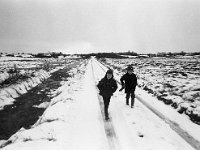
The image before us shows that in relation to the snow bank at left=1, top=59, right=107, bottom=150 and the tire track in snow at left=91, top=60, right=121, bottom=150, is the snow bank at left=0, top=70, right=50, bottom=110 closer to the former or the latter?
the snow bank at left=1, top=59, right=107, bottom=150

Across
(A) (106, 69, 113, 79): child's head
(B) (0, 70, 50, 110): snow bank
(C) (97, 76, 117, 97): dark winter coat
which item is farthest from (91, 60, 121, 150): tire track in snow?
(B) (0, 70, 50, 110): snow bank

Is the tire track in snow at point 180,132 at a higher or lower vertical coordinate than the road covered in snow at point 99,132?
lower

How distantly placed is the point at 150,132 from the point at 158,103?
13.8 ft

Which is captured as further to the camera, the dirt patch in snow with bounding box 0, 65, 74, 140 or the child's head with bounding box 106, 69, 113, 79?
the dirt patch in snow with bounding box 0, 65, 74, 140

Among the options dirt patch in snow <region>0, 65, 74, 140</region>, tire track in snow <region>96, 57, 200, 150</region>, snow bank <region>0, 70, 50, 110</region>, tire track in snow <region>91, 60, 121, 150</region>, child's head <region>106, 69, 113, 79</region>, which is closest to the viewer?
tire track in snow <region>91, 60, 121, 150</region>

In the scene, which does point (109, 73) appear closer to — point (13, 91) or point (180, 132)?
point (180, 132)

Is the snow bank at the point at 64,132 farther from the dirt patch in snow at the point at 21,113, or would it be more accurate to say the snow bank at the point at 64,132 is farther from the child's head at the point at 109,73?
the child's head at the point at 109,73

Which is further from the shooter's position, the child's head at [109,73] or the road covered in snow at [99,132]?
the child's head at [109,73]

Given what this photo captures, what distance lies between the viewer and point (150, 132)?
662 cm

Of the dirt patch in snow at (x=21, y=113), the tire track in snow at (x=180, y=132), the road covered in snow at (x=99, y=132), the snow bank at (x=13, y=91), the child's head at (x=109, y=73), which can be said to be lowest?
the dirt patch in snow at (x=21, y=113)

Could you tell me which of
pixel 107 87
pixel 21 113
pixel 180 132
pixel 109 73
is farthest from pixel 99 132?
pixel 21 113

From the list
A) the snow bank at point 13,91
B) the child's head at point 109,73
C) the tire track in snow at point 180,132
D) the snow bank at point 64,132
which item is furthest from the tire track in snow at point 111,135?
the snow bank at point 13,91

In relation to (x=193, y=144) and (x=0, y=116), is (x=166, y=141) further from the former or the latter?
(x=0, y=116)

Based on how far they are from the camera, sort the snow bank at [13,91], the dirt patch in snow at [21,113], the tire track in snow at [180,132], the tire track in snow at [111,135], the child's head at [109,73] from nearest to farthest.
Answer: the tire track in snow at [111,135] < the tire track in snow at [180,132] < the child's head at [109,73] < the dirt patch in snow at [21,113] < the snow bank at [13,91]
